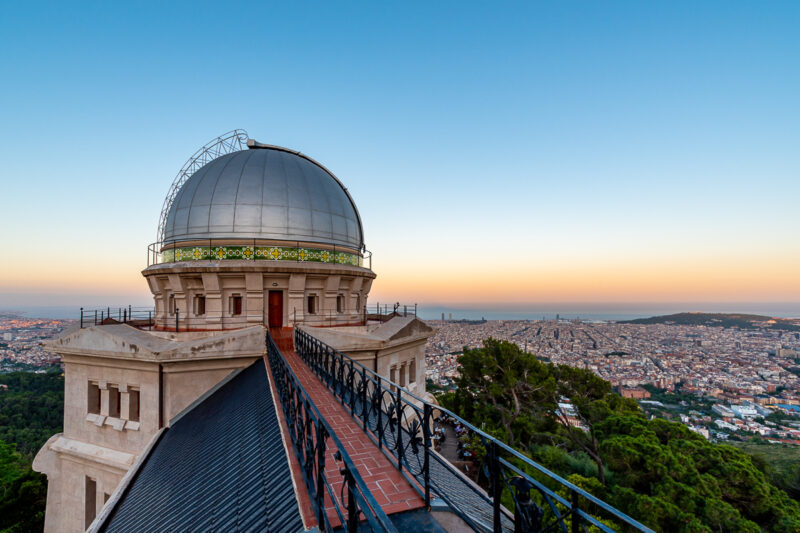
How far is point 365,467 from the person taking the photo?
195 inches

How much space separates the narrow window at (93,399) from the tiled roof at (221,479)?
20.6 ft

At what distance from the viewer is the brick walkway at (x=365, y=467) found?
421 centimetres

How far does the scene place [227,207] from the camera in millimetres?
16359

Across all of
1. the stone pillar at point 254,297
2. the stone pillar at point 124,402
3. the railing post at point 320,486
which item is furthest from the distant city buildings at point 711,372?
the railing post at point 320,486

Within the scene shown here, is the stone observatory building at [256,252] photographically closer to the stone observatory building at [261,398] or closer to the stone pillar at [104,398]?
the stone observatory building at [261,398]

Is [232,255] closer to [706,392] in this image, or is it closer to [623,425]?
[623,425]

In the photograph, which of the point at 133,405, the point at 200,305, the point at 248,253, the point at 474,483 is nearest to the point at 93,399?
the point at 133,405

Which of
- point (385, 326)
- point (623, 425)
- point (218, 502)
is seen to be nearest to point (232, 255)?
point (385, 326)

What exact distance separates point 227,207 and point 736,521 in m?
21.5

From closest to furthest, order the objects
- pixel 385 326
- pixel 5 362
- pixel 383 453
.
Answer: pixel 383 453 → pixel 385 326 → pixel 5 362

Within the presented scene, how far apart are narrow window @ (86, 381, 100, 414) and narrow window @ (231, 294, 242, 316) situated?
17.1 ft

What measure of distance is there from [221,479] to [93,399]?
41.1ft

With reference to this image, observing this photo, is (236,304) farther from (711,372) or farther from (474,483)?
(711,372)

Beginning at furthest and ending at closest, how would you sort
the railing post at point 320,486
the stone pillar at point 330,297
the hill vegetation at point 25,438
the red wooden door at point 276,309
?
1. the hill vegetation at point 25,438
2. the stone pillar at point 330,297
3. the red wooden door at point 276,309
4. the railing post at point 320,486
